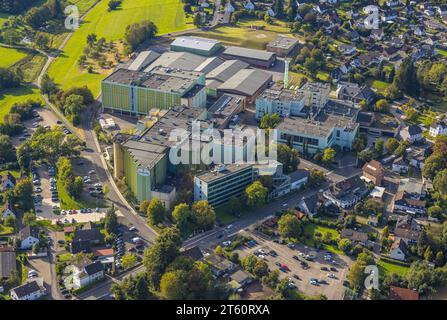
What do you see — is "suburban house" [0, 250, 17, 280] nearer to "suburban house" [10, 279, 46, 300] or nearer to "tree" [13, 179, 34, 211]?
"suburban house" [10, 279, 46, 300]

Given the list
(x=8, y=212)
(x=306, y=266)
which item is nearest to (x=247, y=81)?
(x=306, y=266)

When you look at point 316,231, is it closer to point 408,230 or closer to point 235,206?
point 235,206

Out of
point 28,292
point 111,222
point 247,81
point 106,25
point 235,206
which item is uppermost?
point 106,25

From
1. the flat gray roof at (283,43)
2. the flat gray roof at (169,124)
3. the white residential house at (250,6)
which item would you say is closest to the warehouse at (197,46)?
the flat gray roof at (283,43)

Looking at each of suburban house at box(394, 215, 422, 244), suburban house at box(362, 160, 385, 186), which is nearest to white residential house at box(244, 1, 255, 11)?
suburban house at box(362, 160, 385, 186)

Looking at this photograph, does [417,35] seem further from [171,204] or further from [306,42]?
[171,204]

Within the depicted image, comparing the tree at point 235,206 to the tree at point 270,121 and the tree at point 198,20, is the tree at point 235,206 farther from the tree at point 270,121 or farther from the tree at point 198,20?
the tree at point 198,20
